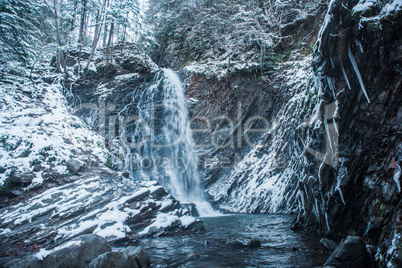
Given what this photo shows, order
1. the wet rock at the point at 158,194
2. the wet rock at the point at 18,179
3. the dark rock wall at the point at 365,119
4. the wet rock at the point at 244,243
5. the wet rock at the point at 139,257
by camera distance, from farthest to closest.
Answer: the wet rock at the point at 158,194 < the wet rock at the point at 18,179 < the wet rock at the point at 244,243 < the wet rock at the point at 139,257 < the dark rock wall at the point at 365,119

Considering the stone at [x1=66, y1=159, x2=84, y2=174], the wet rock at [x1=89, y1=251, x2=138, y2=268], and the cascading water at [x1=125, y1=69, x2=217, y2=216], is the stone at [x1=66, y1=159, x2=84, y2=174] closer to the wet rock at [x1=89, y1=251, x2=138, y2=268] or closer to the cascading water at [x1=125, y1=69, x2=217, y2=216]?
the cascading water at [x1=125, y1=69, x2=217, y2=216]

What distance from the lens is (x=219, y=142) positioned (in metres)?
13.7

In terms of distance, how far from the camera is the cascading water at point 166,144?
42.4ft

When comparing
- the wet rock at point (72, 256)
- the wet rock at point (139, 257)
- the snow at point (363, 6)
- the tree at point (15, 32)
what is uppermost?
the tree at point (15, 32)

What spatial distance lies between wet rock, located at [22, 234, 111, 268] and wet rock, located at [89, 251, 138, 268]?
390mm

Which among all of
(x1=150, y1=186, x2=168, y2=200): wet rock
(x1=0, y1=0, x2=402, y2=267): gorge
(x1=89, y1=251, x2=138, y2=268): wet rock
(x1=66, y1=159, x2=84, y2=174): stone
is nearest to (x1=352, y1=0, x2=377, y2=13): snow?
(x1=0, y1=0, x2=402, y2=267): gorge

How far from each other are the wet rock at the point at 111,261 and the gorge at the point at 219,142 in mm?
908

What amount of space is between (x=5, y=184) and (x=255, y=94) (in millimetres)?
12324

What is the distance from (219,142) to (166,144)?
3.37 m

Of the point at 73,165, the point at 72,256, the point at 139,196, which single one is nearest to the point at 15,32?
the point at 73,165

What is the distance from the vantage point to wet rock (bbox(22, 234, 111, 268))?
3.78 metres

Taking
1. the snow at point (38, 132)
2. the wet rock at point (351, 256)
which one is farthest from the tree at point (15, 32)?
the wet rock at point (351, 256)

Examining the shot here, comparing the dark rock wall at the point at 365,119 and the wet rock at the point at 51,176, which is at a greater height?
the dark rock wall at the point at 365,119

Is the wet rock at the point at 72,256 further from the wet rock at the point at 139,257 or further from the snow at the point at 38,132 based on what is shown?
the snow at the point at 38,132
